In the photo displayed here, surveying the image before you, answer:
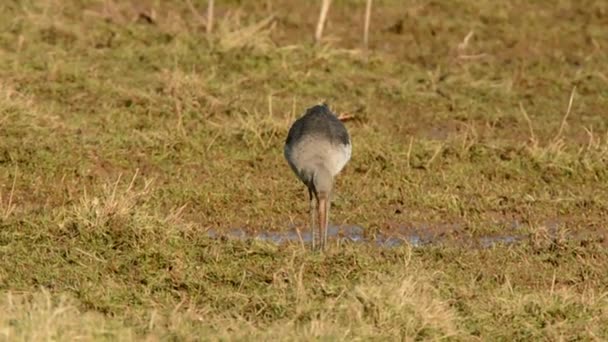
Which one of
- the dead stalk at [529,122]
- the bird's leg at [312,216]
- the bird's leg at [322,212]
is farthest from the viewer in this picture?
the dead stalk at [529,122]

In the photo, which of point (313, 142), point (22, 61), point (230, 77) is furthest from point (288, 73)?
point (313, 142)

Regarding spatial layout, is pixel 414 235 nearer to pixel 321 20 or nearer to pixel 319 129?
pixel 319 129

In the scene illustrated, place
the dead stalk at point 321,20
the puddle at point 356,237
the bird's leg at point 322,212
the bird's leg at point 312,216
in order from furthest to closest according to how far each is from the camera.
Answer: the dead stalk at point 321,20 → the puddle at point 356,237 → the bird's leg at point 312,216 → the bird's leg at point 322,212

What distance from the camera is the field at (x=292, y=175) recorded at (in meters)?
6.59

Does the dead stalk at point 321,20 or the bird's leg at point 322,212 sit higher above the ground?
the dead stalk at point 321,20

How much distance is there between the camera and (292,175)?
9.73 metres

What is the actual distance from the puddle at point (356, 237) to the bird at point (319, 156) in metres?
0.24

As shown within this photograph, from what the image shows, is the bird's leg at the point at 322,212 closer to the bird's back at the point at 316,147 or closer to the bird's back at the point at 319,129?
the bird's back at the point at 316,147

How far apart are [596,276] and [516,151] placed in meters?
2.59

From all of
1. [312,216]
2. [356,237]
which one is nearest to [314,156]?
[312,216]

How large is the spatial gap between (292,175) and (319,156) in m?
1.66

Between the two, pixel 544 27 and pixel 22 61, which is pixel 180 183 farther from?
pixel 544 27

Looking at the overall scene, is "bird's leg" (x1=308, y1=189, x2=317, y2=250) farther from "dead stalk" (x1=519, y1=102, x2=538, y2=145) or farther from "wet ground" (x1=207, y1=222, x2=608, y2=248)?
"dead stalk" (x1=519, y1=102, x2=538, y2=145)

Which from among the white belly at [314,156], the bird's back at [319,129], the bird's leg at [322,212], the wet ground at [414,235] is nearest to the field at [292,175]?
the wet ground at [414,235]
